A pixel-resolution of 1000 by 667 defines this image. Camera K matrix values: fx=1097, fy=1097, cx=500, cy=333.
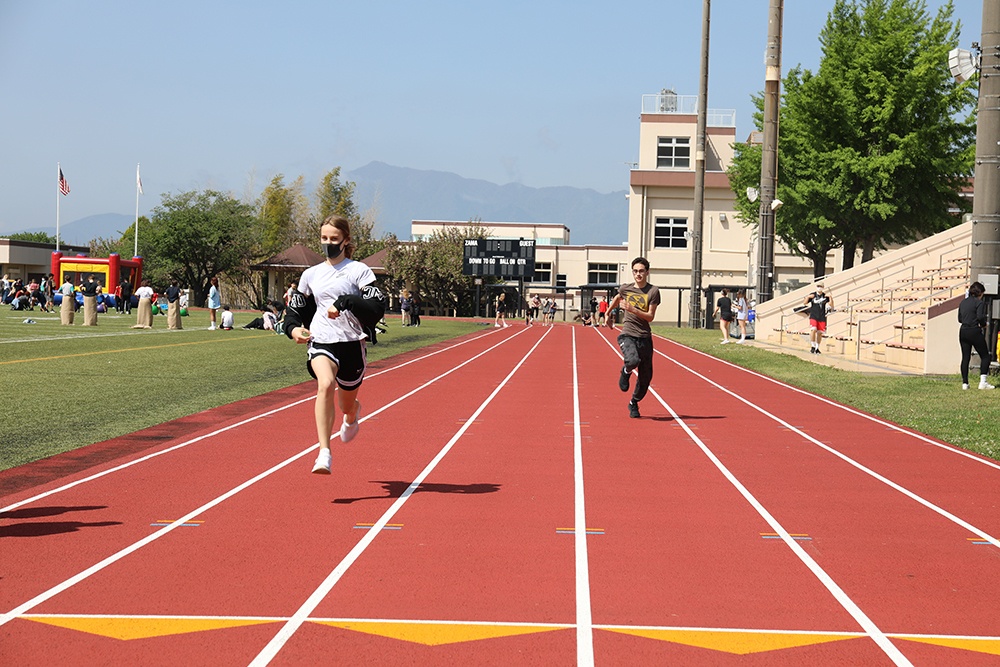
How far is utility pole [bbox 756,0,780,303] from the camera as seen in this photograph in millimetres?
32906

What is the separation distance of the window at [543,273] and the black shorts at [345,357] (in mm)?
78434

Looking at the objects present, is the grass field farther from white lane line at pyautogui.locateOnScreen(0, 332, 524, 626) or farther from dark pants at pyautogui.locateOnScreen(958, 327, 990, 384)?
white lane line at pyautogui.locateOnScreen(0, 332, 524, 626)

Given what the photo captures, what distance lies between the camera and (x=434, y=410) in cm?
1430

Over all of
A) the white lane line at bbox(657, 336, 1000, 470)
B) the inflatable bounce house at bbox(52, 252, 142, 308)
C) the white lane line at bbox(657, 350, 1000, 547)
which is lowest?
the white lane line at bbox(657, 350, 1000, 547)

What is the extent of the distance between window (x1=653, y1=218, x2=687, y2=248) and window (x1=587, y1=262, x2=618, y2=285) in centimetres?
1573

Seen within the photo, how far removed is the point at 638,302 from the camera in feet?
44.7

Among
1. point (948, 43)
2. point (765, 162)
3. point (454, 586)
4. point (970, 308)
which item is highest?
point (948, 43)

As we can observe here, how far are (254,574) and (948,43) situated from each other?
45982 mm

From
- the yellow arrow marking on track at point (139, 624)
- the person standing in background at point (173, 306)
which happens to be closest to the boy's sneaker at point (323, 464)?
the yellow arrow marking on track at point (139, 624)

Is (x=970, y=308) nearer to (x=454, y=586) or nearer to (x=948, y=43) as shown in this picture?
(x=454, y=586)

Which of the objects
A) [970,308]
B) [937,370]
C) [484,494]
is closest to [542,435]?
[484,494]

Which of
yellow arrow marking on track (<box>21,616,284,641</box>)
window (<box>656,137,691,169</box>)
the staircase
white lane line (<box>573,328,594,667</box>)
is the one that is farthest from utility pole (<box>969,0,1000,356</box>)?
window (<box>656,137,691,169</box>)

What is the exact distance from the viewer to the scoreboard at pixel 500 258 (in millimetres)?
66875

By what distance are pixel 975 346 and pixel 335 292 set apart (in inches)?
529
